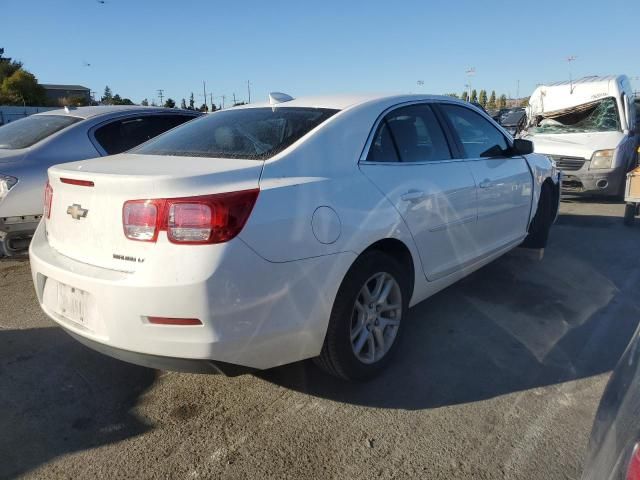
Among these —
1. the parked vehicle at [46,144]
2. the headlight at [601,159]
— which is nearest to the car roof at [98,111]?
the parked vehicle at [46,144]

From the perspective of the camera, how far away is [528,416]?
2.65m

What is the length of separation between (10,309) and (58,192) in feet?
6.33

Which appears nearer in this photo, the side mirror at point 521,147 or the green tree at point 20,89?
the side mirror at point 521,147

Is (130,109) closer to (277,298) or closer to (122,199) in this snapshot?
(122,199)

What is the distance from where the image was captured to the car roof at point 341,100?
3.16 metres

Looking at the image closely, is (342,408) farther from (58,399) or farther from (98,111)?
(98,111)

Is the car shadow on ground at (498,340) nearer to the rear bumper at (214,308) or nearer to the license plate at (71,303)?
the rear bumper at (214,308)

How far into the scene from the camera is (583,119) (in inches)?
380

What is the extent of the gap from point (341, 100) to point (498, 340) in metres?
1.87

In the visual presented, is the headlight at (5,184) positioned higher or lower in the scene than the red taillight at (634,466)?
higher

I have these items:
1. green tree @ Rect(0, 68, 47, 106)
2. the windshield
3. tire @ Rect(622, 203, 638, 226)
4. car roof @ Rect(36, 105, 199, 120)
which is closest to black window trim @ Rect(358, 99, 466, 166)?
car roof @ Rect(36, 105, 199, 120)

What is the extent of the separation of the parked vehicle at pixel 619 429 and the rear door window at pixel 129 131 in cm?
473

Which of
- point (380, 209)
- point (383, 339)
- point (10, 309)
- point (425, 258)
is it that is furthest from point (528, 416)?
point (10, 309)

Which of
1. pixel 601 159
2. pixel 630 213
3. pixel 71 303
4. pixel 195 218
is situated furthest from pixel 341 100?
pixel 601 159
